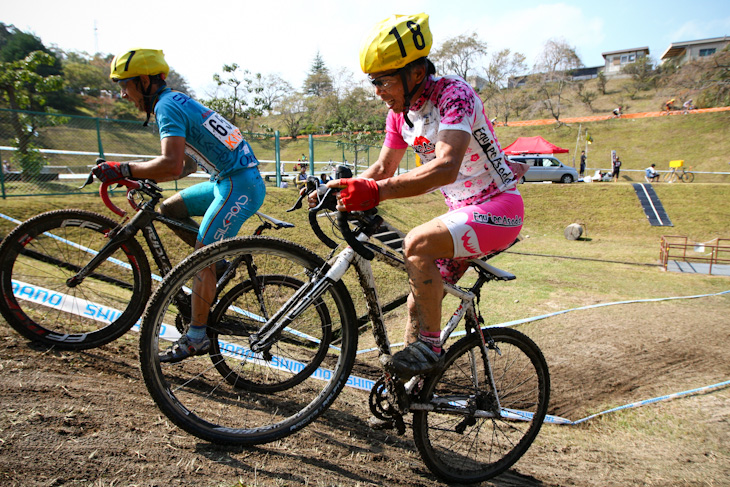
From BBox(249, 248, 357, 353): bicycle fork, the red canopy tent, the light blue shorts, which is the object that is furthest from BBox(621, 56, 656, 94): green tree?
BBox(249, 248, 357, 353): bicycle fork

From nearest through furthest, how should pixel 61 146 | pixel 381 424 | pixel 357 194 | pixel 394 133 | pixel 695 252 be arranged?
pixel 357 194
pixel 381 424
pixel 394 133
pixel 61 146
pixel 695 252

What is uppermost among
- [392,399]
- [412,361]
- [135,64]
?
[135,64]

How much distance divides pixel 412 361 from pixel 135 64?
313 cm

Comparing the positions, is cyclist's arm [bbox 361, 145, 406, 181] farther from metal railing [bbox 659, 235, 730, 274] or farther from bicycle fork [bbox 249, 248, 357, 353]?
metal railing [bbox 659, 235, 730, 274]

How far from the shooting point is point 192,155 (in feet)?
11.7

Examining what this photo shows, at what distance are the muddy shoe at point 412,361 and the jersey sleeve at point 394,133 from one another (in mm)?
1496

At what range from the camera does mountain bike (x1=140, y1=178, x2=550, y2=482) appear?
2461mm

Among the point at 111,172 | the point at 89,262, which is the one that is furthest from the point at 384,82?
the point at 89,262

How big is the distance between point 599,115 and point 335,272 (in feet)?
218

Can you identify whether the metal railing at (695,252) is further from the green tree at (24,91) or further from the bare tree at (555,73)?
the bare tree at (555,73)

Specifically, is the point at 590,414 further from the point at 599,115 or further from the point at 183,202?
the point at 599,115

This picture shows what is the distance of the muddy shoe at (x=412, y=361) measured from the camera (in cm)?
259

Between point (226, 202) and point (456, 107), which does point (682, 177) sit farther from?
point (226, 202)

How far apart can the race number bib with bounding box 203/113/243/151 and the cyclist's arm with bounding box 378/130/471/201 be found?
5.32 feet
